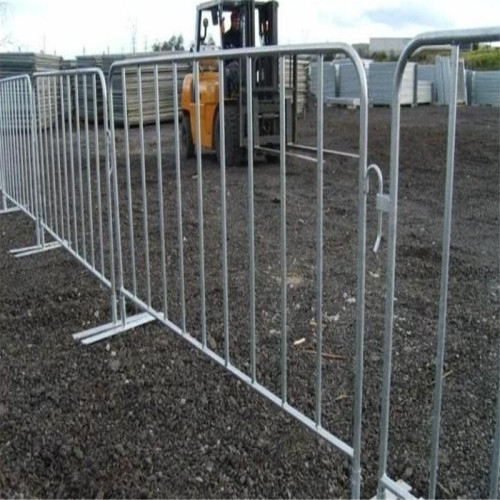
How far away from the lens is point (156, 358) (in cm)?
363

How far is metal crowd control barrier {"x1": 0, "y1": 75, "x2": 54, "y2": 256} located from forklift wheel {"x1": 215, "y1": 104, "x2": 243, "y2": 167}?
3917mm

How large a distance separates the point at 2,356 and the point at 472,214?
5367 millimetres

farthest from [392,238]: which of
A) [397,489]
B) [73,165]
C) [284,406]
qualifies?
[73,165]

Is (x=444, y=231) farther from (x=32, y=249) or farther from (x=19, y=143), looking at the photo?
(x=19, y=143)

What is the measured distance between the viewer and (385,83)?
2102cm

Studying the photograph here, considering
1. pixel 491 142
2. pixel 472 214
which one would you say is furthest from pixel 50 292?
pixel 491 142

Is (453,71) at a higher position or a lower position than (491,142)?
higher

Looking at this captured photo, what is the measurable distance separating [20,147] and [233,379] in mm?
3938

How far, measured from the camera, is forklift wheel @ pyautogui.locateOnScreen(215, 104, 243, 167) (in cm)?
1009

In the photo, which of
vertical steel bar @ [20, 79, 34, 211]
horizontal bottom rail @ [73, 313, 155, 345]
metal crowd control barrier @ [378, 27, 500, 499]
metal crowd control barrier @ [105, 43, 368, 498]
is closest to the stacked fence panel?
vertical steel bar @ [20, 79, 34, 211]

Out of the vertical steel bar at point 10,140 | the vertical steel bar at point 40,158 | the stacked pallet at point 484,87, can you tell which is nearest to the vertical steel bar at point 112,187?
the vertical steel bar at point 40,158

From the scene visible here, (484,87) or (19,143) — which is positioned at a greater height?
(484,87)

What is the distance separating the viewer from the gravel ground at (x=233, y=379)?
8.51 feet

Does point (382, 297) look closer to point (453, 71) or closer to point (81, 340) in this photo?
point (81, 340)
